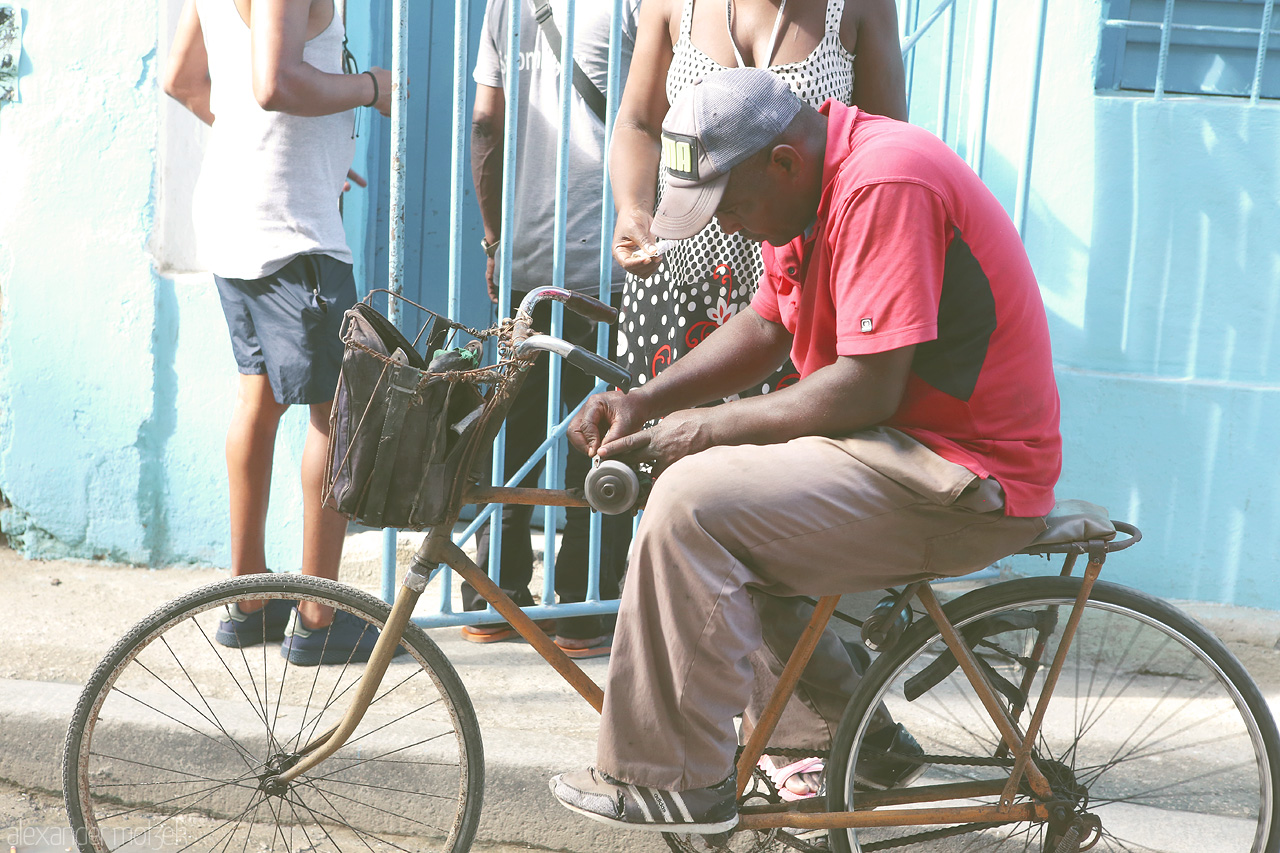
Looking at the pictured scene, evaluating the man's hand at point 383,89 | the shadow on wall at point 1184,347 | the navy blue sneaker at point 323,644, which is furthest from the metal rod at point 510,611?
the shadow on wall at point 1184,347

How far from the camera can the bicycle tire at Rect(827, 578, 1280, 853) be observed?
7.15 ft

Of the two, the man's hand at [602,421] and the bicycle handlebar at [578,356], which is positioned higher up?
the bicycle handlebar at [578,356]

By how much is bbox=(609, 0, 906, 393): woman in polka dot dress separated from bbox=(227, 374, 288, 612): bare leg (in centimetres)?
113

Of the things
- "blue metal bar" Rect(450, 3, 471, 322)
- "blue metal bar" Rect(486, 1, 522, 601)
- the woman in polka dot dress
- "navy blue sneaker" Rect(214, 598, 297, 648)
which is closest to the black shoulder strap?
"blue metal bar" Rect(486, 1, 522, 601)

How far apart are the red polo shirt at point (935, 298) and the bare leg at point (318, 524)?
5.61 ft

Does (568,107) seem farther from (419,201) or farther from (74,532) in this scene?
(74,532)

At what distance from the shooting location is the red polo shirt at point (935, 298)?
1867 mm

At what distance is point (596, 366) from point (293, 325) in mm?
1530

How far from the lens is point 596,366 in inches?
80.1

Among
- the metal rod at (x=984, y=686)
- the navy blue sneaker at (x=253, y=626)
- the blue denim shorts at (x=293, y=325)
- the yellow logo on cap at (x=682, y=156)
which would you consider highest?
the yellow logo on cap at (x=682, y=156)

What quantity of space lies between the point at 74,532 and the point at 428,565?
2.61 metres

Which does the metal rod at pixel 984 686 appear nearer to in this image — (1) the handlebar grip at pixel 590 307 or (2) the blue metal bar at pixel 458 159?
(1) the handlebar grip at pixel 590 307

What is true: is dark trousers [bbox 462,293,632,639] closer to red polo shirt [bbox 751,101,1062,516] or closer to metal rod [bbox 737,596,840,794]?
metal rod [bbox 737,596,840,794]

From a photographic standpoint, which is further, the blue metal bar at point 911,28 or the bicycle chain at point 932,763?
the blue metal bar at point 911,28
